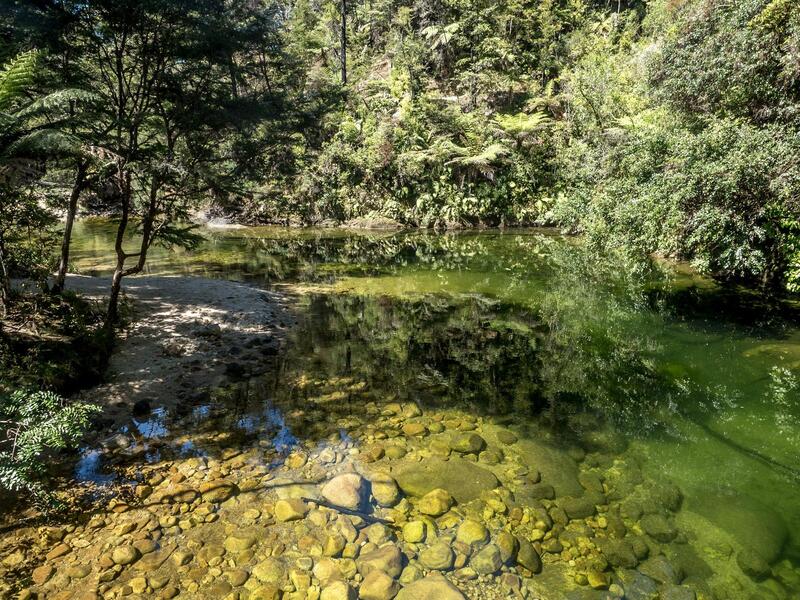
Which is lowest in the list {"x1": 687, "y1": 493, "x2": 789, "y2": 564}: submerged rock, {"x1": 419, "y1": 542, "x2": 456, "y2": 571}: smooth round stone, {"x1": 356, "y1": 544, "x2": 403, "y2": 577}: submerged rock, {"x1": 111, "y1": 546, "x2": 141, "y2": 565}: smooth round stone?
{"x1": 687, "y1": 493, "x2": 789, "y2": 564}: submerged rock

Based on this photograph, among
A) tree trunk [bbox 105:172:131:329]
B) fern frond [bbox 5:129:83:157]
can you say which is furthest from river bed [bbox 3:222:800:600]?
fern frond [bbox 5:129:83:157]

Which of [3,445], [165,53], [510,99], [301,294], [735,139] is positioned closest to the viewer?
[3,445]

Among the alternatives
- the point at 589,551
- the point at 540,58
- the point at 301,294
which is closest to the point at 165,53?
the point at 301,294

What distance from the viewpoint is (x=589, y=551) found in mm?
4152

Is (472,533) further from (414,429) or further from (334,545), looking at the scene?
(414,429)

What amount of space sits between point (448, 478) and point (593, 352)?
16.8 feet

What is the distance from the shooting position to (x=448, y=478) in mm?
5125

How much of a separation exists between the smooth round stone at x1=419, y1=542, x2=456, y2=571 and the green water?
2.51m

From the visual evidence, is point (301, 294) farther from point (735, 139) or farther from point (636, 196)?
point (735, 139)

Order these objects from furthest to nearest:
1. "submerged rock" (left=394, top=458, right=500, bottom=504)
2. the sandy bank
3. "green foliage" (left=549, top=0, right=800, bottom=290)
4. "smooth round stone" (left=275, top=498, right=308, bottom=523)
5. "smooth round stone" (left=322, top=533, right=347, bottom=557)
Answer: "green foliage" (left=549, top=0, right=800, bottom=290) → the sandy bank → "submerged rock" (left=394, top=458, right=500, bottom=504) → "smooth round stone" (left=275, top=498, right=308, bottom=523) → "smooth round stone" (left=322, top=533, right=347, bottom=557)

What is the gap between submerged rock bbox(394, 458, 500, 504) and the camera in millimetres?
4938

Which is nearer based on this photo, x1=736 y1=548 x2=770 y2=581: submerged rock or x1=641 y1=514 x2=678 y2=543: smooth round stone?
x1=736 y1=548 x2=770 y2=581: submerged rock

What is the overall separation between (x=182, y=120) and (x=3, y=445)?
712cm

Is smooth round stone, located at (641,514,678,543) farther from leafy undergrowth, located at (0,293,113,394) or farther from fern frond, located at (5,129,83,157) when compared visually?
fern frond, located at (5,129,83,157)
